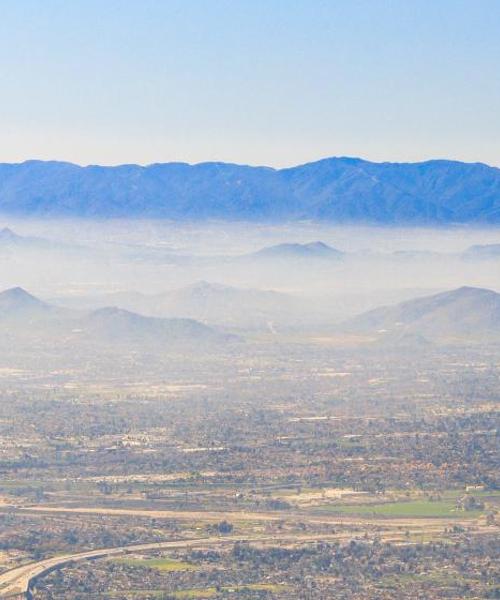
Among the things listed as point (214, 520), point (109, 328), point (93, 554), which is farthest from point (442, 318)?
point (93, 554)

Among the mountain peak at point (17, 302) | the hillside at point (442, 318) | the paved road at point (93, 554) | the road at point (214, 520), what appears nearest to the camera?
the paved road at point (93, 554)

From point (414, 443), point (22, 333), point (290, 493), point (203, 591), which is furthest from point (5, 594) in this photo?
point (22, 333)

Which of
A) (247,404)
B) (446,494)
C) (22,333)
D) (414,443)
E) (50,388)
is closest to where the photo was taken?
(446,494)

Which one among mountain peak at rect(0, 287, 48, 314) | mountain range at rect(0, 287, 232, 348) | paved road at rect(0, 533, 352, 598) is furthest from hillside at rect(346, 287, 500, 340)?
paved road at rect(0, 533, 352, 598)

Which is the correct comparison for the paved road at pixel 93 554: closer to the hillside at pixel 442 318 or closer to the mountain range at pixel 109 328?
the mountain range at pixel 109 328

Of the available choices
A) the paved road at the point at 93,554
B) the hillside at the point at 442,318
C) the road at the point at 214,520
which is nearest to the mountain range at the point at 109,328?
the hillside at the point at 442,318

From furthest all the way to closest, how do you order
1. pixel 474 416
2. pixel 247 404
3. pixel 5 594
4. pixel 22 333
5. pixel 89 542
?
pixel 22 333 < pixel 247 404 < pixel 474 416 < pixel 89 542 < pixel 5 594

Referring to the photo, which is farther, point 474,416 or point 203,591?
point 474,416

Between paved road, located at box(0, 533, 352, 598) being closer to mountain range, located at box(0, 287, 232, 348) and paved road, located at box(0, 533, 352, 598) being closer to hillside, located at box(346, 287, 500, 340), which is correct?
mountain range, located at box(0, 287, 232, 348)

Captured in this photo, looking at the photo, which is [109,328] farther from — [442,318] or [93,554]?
[93,554]

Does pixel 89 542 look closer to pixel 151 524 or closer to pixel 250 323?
pixel 151 524
